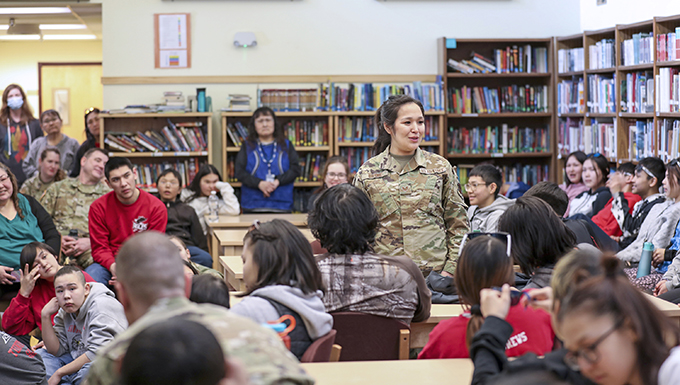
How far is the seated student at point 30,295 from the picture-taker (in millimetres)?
3500

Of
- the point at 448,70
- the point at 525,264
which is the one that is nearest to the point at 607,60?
the point at 448,70

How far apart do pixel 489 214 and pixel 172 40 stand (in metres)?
4.27

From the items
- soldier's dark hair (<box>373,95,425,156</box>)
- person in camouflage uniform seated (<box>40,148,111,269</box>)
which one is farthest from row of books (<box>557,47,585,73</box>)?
person in camouflage uniform seated (<box>40,148,111,269</box>)

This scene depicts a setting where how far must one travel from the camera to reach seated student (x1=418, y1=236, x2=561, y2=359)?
1841mm

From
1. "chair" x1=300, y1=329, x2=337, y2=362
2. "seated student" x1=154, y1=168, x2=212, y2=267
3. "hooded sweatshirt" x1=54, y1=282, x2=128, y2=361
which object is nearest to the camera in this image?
"chair" x1=300, y1=329, x2=337, y2=362

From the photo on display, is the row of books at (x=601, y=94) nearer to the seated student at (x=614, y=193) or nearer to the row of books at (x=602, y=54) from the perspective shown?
the row of books at (x=602, y=54)

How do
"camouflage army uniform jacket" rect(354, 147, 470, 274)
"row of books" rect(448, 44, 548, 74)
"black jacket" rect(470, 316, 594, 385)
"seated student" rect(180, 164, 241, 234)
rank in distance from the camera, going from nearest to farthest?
"black jacket" rect(470, 316, 594, 385), "camouflage army uniform jacket" rect(354, 147, 470, 274), "seated student" rect(180, 164, 241, 234), "row of books" rect(448, 44, 548, 74)

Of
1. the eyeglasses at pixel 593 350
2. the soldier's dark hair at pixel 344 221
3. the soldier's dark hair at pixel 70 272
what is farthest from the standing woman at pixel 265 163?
the eyeglasses at pixel 593 350

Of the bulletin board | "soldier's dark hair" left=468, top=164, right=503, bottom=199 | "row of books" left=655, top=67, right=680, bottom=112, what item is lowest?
"soldier's dark hair" left=468, top=164, right=503, bottom=199

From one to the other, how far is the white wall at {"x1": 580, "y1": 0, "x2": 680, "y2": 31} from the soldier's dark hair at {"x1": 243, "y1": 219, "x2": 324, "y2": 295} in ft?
16.1

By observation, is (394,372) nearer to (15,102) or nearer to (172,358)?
(172,358)

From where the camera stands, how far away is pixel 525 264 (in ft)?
7.70

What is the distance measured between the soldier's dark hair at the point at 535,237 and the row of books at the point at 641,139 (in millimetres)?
3698

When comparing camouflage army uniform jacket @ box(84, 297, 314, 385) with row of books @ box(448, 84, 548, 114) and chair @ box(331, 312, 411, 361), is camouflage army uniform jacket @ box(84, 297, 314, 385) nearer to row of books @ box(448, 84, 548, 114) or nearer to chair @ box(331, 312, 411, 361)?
chair @ box(331, 312, 411, 361)
